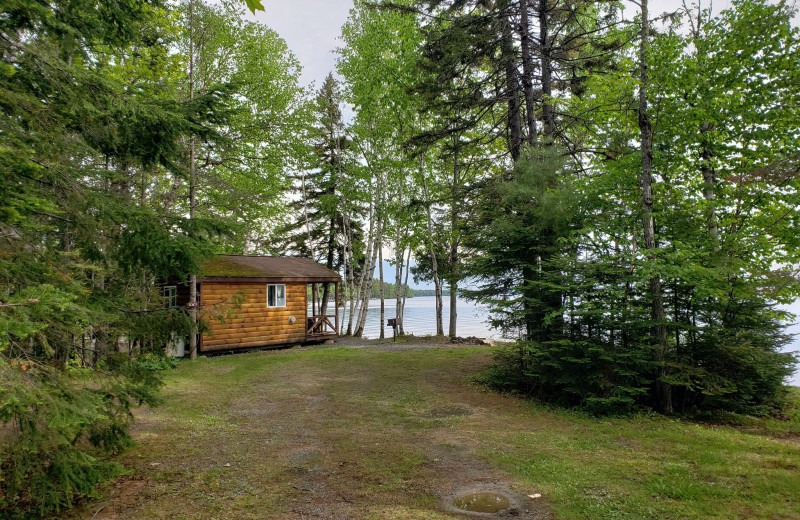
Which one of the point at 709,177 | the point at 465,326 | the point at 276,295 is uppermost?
the point at 709,177

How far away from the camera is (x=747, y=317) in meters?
7.92

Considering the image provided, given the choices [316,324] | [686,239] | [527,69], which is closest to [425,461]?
[686,239]

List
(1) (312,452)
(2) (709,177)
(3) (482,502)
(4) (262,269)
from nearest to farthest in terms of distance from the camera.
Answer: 1. (3) (482,502)
2. (1) (312,452)
3. (2) (709,177)
4. (4) (262,269)

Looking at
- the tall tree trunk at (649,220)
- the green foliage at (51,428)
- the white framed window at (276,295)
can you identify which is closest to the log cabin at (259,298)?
the white framed window at (276,295)

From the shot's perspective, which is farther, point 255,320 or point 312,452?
point 255,320

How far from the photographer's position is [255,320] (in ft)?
55.3

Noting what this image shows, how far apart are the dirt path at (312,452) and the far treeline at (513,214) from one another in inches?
27.2

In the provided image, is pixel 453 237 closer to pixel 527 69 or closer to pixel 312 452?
pixel 527 69

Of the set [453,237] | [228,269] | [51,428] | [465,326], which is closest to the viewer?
[51,428]

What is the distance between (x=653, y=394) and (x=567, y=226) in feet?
11.8

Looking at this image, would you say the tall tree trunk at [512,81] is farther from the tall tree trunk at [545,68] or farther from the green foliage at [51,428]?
the green foliage at [51,428]

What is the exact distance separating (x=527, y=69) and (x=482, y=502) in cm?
1052

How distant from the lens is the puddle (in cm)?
426

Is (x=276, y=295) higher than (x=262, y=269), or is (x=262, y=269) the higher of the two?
(x=262, y=269)
